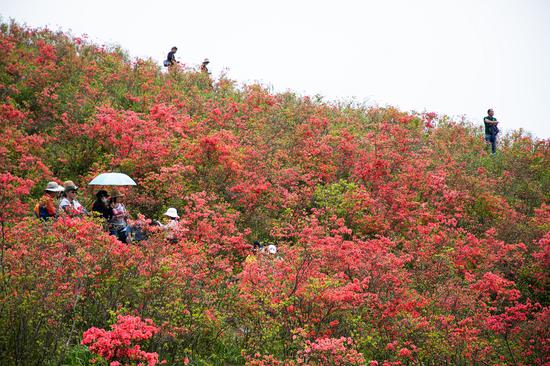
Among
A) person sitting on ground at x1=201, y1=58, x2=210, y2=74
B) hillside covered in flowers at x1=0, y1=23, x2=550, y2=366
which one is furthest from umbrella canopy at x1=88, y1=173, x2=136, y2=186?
person sitting on ground at x1=201, y1=58, x2=210, y2=74

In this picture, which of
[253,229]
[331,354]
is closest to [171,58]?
[253,229]

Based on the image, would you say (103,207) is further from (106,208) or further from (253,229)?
(253,229)

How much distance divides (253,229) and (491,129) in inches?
523

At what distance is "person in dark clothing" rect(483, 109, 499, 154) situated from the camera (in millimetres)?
21266

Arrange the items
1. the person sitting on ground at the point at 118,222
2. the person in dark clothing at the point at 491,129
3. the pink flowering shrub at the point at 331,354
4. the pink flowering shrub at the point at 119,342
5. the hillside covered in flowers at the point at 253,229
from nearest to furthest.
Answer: the pink flowering shrub at the point at 119,342
the pink flowering shrub at the point at 331,354
the hillside covered in flowers at the point at 253,229
the person sitting on ground at the point at 118,222
the person in dark clothing at the point at 491,129

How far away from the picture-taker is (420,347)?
8.66 metres

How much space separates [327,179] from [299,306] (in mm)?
8244

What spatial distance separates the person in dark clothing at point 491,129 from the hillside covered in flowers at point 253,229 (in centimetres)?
79

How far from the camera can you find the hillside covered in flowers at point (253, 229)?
7.26 meters

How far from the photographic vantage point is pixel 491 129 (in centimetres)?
2159

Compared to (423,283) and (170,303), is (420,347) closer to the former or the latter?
(423,283)

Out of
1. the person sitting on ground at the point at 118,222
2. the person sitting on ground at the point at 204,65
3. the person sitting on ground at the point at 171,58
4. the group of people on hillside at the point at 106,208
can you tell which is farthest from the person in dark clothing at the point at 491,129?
the person sitting on ground at the point at 118,222

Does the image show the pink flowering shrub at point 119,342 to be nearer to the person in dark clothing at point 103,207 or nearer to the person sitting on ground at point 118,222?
the person sitting on ground at point 118,222

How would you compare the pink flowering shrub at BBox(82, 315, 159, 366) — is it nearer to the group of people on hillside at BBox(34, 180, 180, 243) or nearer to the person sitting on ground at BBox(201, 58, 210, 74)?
the group of people on hillside at BBox(34, 180, 180, 243)
